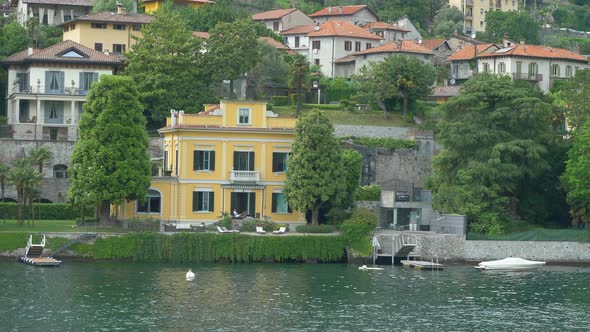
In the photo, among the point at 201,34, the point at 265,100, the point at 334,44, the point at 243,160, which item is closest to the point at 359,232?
the point at 243,160

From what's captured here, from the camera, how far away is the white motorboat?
82.9 m

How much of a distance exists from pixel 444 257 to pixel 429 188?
34.4 feet

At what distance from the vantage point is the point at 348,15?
15450cm

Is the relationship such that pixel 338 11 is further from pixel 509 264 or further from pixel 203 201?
pixel 509 264

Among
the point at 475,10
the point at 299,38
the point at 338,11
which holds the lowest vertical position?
the point at 299,38

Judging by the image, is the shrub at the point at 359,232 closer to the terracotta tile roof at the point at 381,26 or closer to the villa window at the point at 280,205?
the villa window at the point at 280,205

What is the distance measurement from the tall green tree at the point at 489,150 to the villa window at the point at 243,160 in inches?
468

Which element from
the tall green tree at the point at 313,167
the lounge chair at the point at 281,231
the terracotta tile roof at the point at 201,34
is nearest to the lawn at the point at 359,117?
the terracotta tile roof at the point at 201,34

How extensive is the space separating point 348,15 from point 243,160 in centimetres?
6635

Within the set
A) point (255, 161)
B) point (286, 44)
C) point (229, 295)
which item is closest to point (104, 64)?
point (255, 161)

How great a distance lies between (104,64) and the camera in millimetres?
109688

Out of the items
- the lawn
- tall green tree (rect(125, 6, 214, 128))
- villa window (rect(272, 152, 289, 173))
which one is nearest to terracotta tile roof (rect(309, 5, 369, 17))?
the lawn

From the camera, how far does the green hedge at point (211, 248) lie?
80.5m

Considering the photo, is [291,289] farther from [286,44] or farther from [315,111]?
[286,44]
